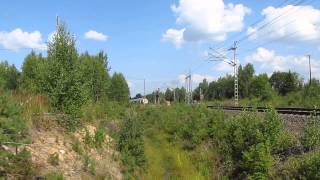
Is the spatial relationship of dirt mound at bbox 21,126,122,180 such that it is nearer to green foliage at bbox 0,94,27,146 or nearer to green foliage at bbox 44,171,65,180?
green foliage at bbox 44,171,65,180

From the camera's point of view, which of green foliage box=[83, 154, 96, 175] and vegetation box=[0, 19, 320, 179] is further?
green foliage box=[83, 154, 96, 175]

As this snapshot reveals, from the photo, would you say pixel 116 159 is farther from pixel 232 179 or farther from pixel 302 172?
pixel 302 172

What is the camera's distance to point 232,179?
22.9 metres

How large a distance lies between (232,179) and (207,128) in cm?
1053

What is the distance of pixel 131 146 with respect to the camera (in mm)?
28891

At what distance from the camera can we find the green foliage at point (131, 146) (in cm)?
2727

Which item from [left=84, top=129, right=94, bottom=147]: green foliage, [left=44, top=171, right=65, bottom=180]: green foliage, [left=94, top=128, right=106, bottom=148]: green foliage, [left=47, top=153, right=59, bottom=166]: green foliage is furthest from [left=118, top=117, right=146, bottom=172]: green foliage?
[left=44, top=171, right=65, bottom=180]: green foliage

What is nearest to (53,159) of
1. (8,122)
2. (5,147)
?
(5,147)

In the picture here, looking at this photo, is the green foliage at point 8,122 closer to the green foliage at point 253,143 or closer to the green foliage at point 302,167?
the green foliage at point 253,143

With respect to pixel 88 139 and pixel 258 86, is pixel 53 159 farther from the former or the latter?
pixel 258 86

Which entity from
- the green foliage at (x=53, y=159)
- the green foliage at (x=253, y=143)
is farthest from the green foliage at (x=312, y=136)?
the green foliage at (x=53, y=159)

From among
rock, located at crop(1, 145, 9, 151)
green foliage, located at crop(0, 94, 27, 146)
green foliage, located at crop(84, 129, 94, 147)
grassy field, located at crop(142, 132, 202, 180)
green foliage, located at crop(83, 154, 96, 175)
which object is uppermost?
green foliage, located at crop(0, 94, 27, 146)

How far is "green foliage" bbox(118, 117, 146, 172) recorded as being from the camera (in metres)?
27.3

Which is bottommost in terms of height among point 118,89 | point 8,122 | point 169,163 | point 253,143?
point 169,163
